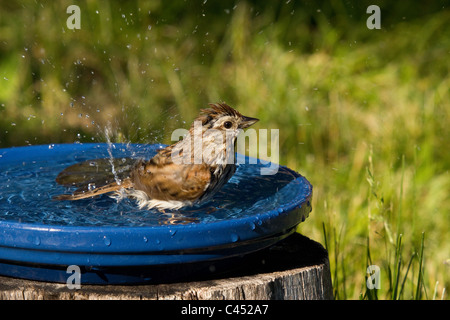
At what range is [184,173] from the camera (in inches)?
126

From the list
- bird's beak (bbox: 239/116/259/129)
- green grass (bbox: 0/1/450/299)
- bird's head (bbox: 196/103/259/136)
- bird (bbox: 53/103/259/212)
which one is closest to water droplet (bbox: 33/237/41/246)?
bird (bbox: 53/103/259/212)

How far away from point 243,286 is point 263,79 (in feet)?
12.8

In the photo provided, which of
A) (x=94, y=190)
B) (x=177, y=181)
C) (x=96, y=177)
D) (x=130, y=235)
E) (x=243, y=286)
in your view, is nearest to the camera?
(x=130, y=235)

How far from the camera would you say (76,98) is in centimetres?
679

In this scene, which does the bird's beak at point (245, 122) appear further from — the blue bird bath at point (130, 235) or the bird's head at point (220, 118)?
the blue bird bath at point (130, 235)

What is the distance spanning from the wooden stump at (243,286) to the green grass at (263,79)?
1965 millimetres

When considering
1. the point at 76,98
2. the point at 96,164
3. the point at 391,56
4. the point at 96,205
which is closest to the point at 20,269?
the point at 96,205

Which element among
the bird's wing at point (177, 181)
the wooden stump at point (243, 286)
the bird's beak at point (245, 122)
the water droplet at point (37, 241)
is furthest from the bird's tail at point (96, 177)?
the water droplet at point (37, 241)

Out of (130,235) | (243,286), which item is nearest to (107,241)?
(130,235)

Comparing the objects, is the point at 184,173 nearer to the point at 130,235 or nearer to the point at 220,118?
the point at 220,118

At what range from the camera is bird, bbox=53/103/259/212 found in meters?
3.20

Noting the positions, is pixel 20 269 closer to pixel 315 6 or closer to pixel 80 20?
pixel 80 20

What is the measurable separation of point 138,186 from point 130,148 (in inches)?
25.0

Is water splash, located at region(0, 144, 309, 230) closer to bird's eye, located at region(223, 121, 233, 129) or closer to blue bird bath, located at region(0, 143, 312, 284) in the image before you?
blue bird bath, located at region(0, 143, 312, 284)
